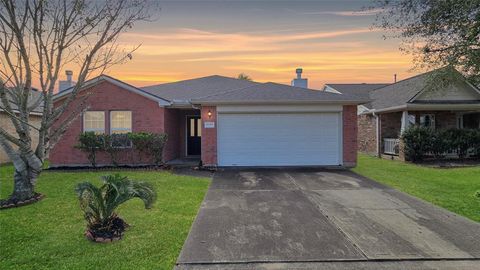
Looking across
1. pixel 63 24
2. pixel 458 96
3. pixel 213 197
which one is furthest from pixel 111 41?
pixel 458 96

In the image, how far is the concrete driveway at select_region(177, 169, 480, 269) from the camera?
14.8 ft

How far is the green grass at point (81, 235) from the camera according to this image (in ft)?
14.8

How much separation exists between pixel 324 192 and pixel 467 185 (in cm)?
472

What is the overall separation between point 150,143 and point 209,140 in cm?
237

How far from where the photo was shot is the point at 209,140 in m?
13.6

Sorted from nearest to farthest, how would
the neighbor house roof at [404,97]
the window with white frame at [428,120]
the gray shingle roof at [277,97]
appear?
the gray shingle roof at [277,97]
the neighbor house roof at [404,97]
the window with white frame at [428,120]

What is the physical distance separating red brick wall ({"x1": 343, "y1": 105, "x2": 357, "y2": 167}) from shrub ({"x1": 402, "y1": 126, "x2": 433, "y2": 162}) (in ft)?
12.2

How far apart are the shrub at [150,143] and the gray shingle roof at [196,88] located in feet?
7.17

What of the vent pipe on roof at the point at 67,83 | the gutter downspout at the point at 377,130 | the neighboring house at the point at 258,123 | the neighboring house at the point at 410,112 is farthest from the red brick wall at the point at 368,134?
the vent pipe on roof at the point at 67,83

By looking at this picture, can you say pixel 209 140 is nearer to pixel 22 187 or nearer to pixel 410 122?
pixel 22 187

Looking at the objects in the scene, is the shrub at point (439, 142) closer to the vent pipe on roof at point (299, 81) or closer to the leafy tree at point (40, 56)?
the vent pipe on roof at point (299, 81)

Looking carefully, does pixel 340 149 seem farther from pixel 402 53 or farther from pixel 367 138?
pixel 367 138

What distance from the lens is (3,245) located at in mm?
5129

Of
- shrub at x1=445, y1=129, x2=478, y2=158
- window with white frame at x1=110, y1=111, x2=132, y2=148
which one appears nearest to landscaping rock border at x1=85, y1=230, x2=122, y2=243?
window with white frame at x1=110, y1=111, x2=132, y2=148
